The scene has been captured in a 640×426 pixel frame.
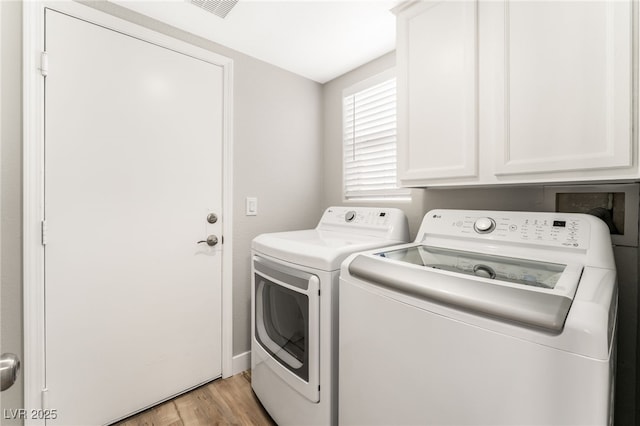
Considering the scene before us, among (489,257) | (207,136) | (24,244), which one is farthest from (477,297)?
Result: (24,244)

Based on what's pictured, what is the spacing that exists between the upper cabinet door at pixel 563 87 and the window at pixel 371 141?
858 mm

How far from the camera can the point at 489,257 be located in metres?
1.16

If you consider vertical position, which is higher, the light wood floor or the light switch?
the light switch

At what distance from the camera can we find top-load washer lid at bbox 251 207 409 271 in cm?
127

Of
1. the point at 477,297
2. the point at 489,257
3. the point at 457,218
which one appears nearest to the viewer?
the point at 477,297

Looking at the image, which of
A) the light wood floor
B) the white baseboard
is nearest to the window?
the white baseboard

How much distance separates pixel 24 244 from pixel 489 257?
6.84 ft

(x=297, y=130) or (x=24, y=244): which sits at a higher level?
(x=297, y=130)

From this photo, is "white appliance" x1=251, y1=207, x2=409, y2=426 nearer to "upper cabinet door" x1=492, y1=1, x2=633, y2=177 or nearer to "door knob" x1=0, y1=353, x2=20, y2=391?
"upper cabinet door" x1=492, y1=1, x2=633, y2=177

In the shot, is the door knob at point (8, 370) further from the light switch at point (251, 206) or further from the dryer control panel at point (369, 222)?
the light switch at point (251, 206)

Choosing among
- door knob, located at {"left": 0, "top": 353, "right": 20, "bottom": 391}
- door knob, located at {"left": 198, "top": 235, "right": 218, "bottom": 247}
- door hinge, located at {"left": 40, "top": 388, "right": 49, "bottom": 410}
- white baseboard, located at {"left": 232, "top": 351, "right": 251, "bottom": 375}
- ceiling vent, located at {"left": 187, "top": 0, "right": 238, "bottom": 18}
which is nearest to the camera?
door knob, located at {"left": 0, "top": 353, "right": 20, "bottom": 391}

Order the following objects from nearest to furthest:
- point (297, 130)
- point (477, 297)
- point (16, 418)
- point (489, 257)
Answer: point (477, 297) < point (489, 257) < point (16, 418) < point (297, 130)

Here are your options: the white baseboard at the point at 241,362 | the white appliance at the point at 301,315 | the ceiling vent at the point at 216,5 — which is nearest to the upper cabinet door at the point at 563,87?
the white appliance at the point at 301,315

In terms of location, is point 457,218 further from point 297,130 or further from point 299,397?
point 297,130
